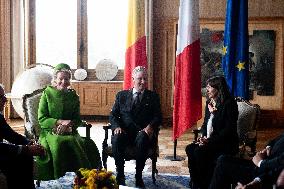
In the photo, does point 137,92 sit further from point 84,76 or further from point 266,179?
point 84,76

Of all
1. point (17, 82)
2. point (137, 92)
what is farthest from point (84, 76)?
point (137, 92)

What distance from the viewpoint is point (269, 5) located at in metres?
8.73

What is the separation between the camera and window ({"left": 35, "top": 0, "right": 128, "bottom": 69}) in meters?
9.73

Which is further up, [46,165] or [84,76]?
[84,76]

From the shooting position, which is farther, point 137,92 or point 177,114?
point 177,114

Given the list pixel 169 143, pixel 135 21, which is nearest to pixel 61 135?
pixel 135 21

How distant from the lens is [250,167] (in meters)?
3.51

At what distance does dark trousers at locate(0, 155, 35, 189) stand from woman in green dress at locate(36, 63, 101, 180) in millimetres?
722

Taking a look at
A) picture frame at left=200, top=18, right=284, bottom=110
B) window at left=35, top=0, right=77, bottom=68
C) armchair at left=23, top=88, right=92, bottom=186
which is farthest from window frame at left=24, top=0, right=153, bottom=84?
armchair at left=23, top=88, right=92, bottom=186

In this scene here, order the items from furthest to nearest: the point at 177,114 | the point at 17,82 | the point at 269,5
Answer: the point at 269,5, the point at 17,82, the point at 177,114

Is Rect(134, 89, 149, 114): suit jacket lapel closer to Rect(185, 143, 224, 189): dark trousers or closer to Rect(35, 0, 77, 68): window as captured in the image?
Rect(185, 143, 224, 189): dark trousers

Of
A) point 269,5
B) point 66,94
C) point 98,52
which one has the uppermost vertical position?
point 269,5

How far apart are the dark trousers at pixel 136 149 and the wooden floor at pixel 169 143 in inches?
32.1

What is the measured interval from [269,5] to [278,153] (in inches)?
233
